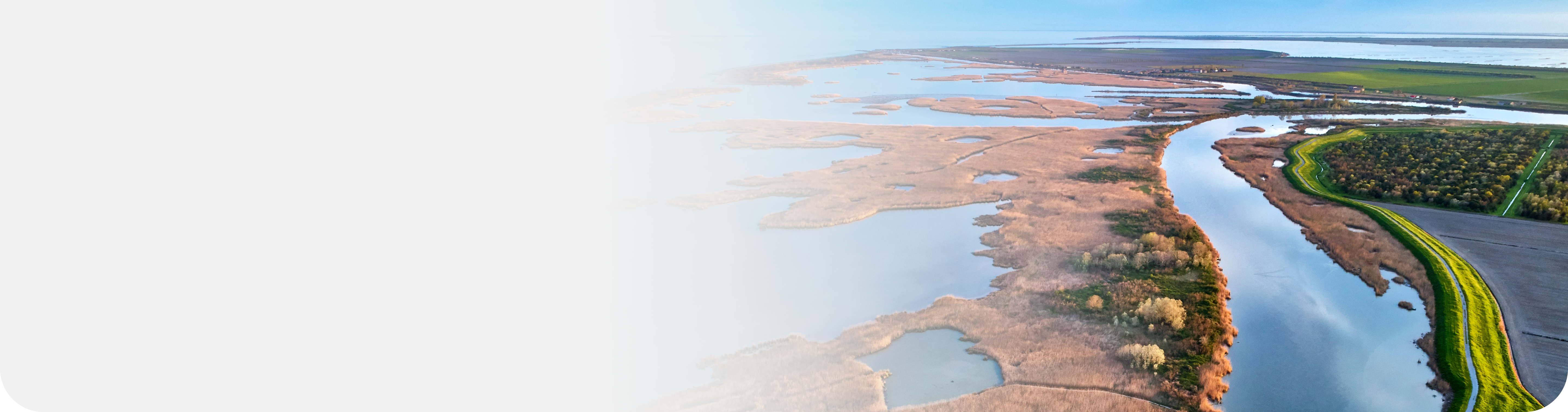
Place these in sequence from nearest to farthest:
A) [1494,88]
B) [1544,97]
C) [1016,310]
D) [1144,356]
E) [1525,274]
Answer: [1144,356] < [1016,310] < [1525,274] < [1544,97] < [1494,88]

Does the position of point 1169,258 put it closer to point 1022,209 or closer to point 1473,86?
point 1022,209

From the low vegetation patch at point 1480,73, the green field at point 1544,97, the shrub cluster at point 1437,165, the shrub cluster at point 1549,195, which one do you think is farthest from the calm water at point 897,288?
the low vegetation patch at point 1480,73

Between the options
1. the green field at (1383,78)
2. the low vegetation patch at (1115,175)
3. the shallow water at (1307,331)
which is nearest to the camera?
the shallow water at (1307,331)

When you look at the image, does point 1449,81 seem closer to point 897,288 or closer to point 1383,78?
point 1383,78

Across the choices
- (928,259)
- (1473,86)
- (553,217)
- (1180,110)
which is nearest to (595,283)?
(553,217)

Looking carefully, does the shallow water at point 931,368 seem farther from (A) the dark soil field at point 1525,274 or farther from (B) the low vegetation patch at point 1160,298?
(A) the dark soil field at point 1525,274

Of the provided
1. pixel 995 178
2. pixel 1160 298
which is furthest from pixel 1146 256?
pixel 995 178
